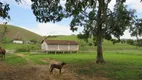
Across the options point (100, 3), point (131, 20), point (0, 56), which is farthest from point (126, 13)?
point (0, 56)

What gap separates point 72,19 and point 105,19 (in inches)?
191

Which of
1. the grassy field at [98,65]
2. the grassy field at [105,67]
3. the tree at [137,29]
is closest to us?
the grassy field at [105,67]

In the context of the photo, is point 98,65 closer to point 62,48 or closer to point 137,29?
point 137,29

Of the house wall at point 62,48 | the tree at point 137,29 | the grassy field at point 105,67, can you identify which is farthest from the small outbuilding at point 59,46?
the tree at point 137,29

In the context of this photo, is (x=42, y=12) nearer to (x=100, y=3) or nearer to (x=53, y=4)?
(x=53, y=4)

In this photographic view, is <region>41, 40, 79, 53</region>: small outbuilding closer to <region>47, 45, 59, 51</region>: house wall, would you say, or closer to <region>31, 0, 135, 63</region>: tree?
Answer: <region>47, 45, 59, 51</region>: house wall

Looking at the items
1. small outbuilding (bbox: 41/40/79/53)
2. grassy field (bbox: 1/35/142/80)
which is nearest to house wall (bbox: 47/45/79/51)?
small outbuilding (bbox: 41/40/79/53)

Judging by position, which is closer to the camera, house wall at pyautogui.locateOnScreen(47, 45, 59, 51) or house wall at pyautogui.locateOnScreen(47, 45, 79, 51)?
house wall at pyautogui.locateOnScreen(47, 45, 59, 51)

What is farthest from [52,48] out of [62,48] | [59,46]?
[62,48]

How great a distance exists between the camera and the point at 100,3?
1152 inches

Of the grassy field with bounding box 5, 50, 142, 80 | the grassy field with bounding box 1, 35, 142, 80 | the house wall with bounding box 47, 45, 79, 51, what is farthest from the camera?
the house wall with bounding box 47, 45, 79, 51

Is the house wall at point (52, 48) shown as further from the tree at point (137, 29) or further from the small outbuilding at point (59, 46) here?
the tree at point (137, 29)

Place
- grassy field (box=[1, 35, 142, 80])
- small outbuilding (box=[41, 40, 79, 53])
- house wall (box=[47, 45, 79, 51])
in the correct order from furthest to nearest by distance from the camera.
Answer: house wall (box=[47, 45, 79, 51]) → small outbuilding (box=[41, 40, 79, 53]) → grassy field (box=[1, 35, 142, 80])

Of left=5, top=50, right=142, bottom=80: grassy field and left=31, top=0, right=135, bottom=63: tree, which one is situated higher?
left=31, top=0, right=135, bottom=63: tree
